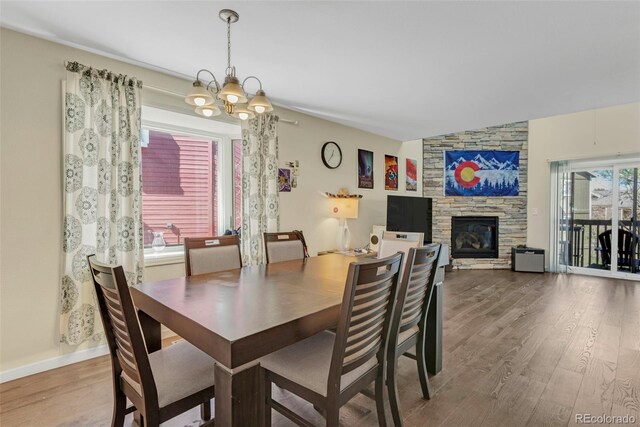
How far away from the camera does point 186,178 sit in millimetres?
3451

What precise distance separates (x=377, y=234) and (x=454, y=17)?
10.9 feet

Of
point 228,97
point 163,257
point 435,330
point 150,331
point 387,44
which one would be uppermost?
point 387,44

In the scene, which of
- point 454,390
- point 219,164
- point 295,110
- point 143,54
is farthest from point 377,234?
point 143,54

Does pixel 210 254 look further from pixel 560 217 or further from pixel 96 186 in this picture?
pixel 560 217

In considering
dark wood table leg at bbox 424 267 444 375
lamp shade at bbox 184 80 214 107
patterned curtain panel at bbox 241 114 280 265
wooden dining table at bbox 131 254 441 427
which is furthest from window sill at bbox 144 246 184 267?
dark wood table leg at bbox 424 267 444 375

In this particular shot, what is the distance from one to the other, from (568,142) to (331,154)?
15.0ft

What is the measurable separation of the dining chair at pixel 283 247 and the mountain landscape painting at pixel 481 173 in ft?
15.1

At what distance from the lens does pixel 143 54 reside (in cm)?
248

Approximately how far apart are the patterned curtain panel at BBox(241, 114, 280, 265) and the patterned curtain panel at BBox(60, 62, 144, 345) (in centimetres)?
103

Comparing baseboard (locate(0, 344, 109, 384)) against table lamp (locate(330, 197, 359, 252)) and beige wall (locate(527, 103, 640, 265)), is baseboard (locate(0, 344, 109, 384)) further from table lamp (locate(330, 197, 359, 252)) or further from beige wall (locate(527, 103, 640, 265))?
beige wall (locate(527, 103, 640, 265))

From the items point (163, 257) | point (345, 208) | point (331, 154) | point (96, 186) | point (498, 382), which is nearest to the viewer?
point (498, 382)

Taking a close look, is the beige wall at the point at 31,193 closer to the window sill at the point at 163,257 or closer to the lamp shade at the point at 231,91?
the window sill at the point at 163,257

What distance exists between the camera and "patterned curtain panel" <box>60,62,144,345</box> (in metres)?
2.35

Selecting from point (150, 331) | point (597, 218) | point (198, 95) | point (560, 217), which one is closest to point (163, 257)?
point (150, 331)
